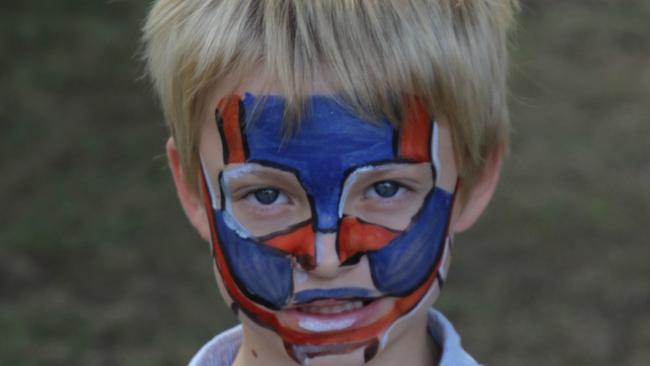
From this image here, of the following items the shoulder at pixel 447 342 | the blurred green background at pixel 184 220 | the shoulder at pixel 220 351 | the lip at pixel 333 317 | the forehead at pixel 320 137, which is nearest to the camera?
the forehead at pixel 320 137

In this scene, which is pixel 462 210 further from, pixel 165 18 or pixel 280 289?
pixel 165 18

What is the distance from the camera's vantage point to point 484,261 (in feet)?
21.1

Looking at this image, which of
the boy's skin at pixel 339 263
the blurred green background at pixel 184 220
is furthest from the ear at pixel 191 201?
the blurred green background at pixel 184 220

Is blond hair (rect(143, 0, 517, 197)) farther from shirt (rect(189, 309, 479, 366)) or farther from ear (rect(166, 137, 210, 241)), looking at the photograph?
shirt (rect(189, 309, 479, 366))

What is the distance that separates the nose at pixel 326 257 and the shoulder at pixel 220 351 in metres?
0.62

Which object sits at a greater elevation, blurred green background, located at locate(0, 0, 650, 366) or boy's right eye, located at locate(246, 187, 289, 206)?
boy's right eye, located at locate(246, 187, 289, 206)

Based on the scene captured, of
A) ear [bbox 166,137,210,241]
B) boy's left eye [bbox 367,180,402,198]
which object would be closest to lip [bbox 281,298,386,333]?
boy's left eye [bbox 367,180,402,198]

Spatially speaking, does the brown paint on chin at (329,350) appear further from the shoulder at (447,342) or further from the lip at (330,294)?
the shoulder at (447,342)

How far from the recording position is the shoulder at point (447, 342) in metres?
3.06

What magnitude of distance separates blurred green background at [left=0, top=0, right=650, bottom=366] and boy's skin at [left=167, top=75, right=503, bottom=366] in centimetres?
261

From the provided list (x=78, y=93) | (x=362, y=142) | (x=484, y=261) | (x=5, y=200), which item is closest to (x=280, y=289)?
(x=362, y=142)

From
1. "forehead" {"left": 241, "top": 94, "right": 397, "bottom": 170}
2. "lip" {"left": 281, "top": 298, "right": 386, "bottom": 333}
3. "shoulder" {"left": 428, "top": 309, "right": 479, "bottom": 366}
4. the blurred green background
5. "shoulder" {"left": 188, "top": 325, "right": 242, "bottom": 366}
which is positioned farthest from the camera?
the blurred green background

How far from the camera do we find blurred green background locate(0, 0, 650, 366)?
587cm

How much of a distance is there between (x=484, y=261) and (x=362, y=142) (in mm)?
3776
